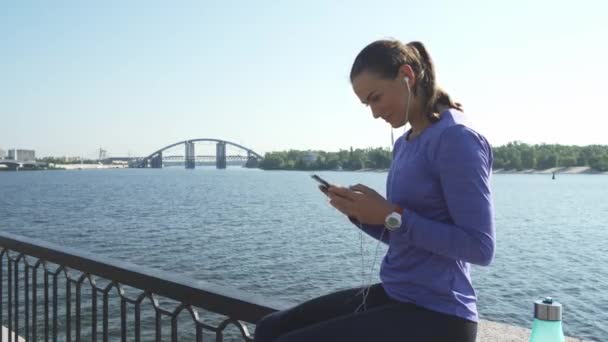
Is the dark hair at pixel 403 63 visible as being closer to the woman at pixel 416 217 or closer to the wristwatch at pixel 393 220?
the woman at pixel 416 217

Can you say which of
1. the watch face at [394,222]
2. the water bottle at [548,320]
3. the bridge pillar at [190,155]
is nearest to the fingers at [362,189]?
the watch face at [394,222]

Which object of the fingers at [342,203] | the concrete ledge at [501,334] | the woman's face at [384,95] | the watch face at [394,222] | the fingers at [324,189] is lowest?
the concrete ledge at [501,334]

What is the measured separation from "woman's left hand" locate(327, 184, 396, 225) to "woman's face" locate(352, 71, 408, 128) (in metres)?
0.28

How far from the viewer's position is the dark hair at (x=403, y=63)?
1725 millimetres

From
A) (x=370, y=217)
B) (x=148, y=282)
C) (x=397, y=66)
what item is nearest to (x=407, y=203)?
(x=370, y=217)

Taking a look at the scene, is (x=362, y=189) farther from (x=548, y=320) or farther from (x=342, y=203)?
(x=548, y=320)

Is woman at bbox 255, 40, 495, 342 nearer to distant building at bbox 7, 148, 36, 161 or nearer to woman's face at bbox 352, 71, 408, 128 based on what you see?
woman's face at bbox 352, 71, 408, 128

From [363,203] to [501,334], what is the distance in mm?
654

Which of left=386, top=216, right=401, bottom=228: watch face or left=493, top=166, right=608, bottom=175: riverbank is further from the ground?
left=386, top=216, right=401, bottom=228: watch face

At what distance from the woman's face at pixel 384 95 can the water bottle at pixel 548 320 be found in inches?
27.4

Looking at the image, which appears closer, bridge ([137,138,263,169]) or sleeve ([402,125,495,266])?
sleeve ([402,125,495,266])

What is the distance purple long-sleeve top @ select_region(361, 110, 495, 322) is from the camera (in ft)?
4.92

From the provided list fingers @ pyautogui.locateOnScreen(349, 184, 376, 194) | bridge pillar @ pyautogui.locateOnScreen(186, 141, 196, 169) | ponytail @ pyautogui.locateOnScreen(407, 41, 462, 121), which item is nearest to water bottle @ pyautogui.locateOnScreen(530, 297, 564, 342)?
fingers @ pyautogui.locateOnScreen(349, 184, 376, 194)

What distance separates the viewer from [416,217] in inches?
61.6
